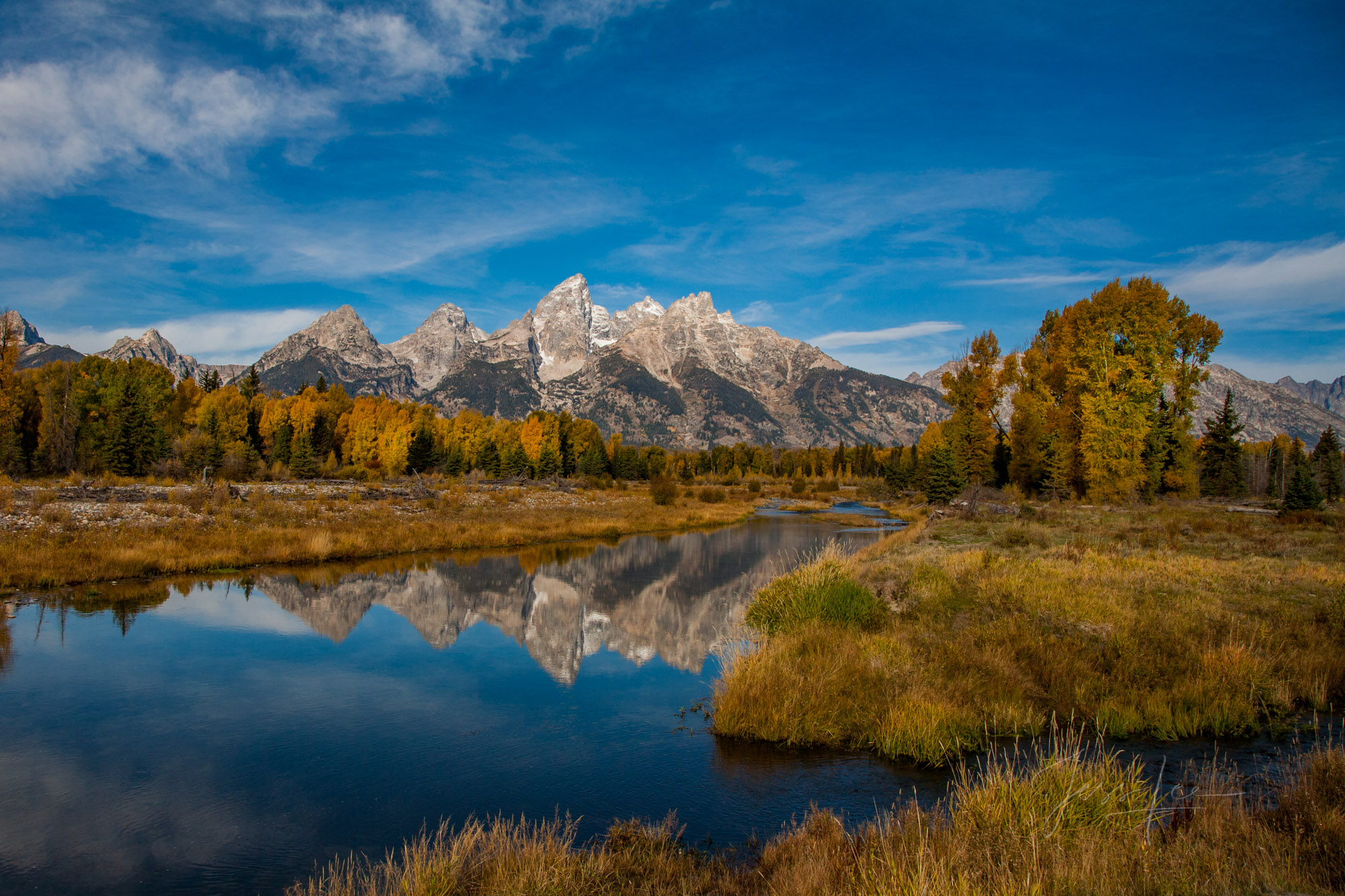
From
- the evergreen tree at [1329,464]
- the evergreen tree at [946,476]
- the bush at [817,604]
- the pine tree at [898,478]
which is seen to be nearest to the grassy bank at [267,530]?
the evergreen tree at [946,476]

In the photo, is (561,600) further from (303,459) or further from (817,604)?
(303,459)

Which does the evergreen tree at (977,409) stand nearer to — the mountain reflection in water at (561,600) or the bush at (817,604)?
the mountain reflection in water at (561,600)

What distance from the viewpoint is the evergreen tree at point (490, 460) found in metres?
85.7

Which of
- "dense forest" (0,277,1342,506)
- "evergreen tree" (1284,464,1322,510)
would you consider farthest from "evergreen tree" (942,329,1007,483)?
"evergreen tree" (1284,464,1322,510)

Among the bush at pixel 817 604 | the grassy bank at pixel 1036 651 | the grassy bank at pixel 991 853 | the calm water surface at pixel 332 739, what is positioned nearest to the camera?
the grassy bank at pixel 991 853

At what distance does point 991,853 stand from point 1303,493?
116 feet

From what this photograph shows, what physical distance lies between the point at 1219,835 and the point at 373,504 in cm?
4000

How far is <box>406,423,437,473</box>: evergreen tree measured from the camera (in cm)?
7375

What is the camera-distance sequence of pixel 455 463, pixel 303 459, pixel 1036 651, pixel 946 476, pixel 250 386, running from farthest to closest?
pixel 250 386 → pixel 455 463 → pixel 303 459 → pixel 946 476 → pixel 1036 651

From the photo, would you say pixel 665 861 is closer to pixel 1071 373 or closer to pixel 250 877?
pixel 250 877

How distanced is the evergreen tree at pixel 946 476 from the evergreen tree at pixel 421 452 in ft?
174

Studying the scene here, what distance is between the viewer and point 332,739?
32.0 feet

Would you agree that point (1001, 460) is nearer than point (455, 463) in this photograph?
Yes

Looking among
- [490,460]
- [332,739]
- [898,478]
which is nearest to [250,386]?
[490,460]
